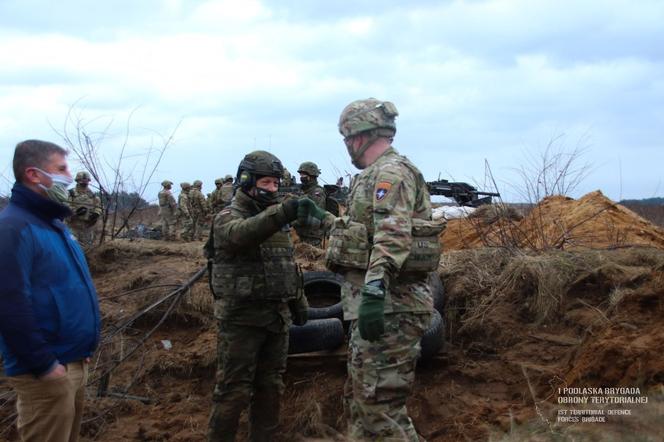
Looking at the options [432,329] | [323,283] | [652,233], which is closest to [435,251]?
[432,329]

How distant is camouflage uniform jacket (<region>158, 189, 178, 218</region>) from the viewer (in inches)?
782

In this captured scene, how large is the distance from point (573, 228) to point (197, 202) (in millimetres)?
15034

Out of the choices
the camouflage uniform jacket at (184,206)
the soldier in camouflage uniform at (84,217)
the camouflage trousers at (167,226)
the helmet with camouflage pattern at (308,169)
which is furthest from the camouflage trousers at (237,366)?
the camouflage trousers at (167,226)

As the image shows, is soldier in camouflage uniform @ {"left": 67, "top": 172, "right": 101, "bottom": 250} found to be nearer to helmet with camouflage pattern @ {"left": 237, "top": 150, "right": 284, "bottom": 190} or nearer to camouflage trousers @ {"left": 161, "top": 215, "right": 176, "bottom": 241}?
helmet with camouflage pattern @ {"left": 237, "top": 150, "right": 284, "bottom": 190}

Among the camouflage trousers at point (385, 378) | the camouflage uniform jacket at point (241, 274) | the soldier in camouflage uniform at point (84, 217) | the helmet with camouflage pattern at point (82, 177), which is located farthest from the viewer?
the helmet with camouflage pattern at point (82, 177)

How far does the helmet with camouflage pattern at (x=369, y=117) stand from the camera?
11.3 ft

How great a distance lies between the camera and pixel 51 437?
9.43 ft

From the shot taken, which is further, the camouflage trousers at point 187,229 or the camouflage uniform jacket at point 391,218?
the camouflage trousers at point 187,229

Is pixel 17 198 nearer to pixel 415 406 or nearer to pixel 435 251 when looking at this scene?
pixel 435 251

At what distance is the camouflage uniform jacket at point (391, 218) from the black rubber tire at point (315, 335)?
172cm

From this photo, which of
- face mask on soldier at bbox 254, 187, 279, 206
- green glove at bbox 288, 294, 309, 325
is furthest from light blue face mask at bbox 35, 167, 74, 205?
green glove at bbox 288, 294, 309, 325

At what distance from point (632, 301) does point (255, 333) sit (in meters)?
3.33

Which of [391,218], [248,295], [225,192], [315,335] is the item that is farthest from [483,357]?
[225,192]

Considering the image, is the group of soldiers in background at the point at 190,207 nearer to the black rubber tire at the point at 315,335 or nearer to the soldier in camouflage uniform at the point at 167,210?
the soldier in camouflage uniform at the point at 167,210
